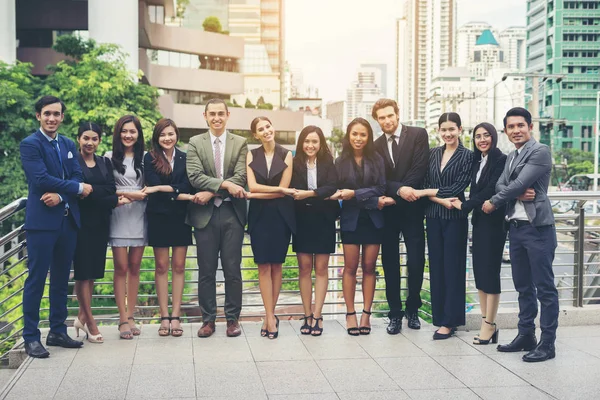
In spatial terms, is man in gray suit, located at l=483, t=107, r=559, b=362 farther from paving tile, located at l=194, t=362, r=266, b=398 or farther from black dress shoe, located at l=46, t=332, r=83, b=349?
black dress shoe, located at l=46, t=332, r=83, b=349

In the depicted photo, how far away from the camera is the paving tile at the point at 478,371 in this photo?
4.60 metres

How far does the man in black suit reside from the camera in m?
5.82

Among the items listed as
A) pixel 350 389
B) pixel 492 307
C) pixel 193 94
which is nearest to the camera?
pixel 350 389

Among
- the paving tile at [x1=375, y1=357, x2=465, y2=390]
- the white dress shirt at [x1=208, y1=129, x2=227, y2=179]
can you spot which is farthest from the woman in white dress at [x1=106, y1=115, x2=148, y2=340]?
the paving tile at [x1=375, y1=357, x2=465, y2=390]

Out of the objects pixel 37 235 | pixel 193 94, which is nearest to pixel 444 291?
pixel 37 235

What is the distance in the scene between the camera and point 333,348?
216 inches

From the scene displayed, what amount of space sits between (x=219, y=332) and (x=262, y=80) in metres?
67.8

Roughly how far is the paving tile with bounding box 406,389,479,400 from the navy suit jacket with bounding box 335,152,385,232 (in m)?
1.71

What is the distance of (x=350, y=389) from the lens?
4.43 metres

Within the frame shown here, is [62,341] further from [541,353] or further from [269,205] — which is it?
[541,353]

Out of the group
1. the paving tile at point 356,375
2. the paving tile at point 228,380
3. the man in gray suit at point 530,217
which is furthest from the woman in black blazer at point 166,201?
the man in gray suit at point 530,217

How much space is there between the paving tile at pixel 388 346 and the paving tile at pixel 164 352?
1.40 m

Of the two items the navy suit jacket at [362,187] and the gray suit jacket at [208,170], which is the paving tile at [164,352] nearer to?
the gray suit jacket at [208,170]

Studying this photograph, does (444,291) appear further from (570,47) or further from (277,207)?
(570,47)
